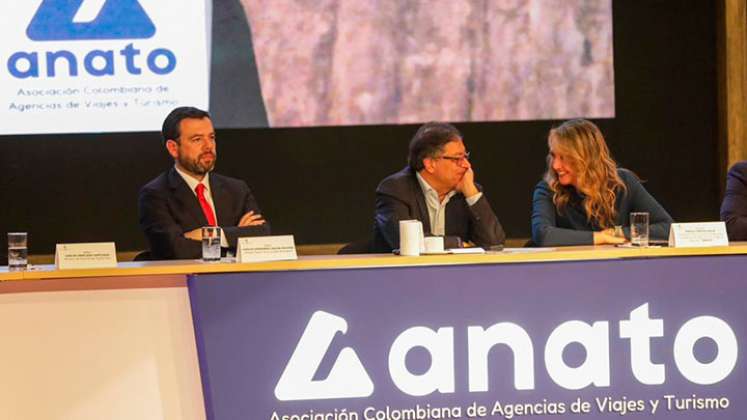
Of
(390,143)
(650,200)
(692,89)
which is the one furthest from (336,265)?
(692,89)

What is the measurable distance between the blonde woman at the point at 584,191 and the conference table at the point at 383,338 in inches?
36.7

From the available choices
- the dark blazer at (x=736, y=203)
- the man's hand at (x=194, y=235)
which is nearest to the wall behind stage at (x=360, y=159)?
the dark blazer at (x=736, y=203)

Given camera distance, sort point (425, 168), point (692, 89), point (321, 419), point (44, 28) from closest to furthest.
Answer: point (321, 419) → point (425, 168) → point (44, 28) → point (692, 89)

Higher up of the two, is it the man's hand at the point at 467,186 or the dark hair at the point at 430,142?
the dark hair at the point at 430,142

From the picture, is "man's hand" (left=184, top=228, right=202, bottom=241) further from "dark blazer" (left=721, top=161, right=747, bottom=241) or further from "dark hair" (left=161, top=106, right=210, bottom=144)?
"dark blazer" (left=721, top=161, right=747, bottom=241)

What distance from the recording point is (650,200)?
427 cm

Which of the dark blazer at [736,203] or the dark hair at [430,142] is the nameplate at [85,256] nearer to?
the dark hair at [430,142]

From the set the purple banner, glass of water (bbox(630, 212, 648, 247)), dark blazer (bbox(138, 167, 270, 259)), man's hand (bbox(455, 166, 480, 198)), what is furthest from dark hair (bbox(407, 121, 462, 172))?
the purple banner

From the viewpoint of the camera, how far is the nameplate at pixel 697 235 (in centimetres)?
334

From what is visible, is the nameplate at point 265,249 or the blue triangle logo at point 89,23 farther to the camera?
the blue triangle logo at point 89,23

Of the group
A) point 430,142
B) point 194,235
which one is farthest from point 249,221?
point 430,142

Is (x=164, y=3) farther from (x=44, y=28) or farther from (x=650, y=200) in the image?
(x=650, y=200)

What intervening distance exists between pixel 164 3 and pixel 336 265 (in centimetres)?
285

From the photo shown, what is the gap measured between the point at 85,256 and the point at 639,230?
166 cm
